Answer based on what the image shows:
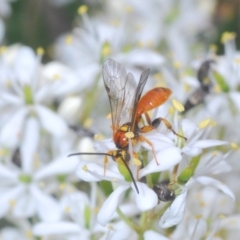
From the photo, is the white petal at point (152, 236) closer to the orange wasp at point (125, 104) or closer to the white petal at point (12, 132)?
the orange wasp at point (125, 104)

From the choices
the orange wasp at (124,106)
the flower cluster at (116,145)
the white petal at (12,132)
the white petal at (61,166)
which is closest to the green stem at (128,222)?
the flower cluster at (116,145)

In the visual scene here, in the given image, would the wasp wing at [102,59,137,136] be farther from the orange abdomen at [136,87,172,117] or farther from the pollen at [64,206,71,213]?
the pollen at [64,206,71,213]

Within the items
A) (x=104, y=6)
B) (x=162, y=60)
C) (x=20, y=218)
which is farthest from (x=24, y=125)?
(x=104, y=6)

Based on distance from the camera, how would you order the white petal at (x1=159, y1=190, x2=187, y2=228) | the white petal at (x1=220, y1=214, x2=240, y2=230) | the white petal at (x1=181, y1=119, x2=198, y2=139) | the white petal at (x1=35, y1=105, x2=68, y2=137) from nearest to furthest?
1. the white petal at (x1=159, y1=190, x2=187, y2=228)
2. the white petal at (x1=181, y1=119, x2=198, y2=139)
3. the white petal at (x1=220, y1=214, x2=240, y2=230)
4. the white petal at (x1=35, y1=105, x2=68, y2=137)

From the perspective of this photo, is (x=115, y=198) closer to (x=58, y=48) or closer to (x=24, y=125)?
(x=24, y=125)

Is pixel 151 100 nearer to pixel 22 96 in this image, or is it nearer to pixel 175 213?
pixel 175 213

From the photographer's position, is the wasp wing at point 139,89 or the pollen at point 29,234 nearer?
the wasp wing at point 139,89

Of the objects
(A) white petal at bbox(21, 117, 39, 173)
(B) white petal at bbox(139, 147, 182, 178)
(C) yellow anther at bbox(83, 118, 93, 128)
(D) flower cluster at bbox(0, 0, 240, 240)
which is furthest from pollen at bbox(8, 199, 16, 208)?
(B) white petal at bbox(139, 147, 182, 178)
